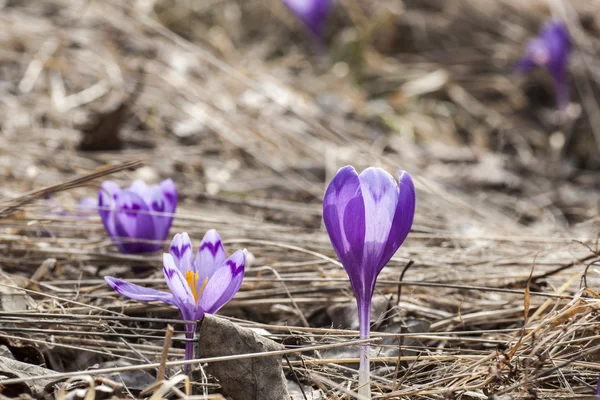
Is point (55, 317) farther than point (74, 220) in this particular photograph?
No

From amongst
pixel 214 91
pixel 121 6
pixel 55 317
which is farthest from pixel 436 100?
pixel 55 317

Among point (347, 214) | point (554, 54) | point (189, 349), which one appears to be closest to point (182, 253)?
point (189, 349)

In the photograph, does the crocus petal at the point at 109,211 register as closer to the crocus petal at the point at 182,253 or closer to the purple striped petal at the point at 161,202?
the purple striped petal at the point at 161,202

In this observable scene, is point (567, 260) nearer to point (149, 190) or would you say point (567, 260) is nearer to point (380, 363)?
point (380, 363)

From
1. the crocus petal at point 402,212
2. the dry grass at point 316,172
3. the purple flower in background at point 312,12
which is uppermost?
the purple flower in background at point 312,12

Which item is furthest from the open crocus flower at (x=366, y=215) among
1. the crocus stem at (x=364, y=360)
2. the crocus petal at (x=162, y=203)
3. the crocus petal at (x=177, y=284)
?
the crocus petal at (x=162, y=203)

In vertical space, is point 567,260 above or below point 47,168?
below

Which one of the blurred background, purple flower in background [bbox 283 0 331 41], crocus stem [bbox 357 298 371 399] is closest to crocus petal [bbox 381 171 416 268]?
crocus stem [bbox 357 298 371 399]
